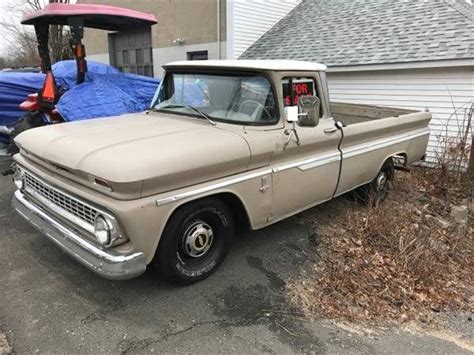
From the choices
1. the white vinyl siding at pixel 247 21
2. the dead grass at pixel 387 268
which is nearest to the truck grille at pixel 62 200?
the dead grass at pixel 387 268

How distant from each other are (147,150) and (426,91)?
318 inches

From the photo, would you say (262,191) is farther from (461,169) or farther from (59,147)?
(461,169)

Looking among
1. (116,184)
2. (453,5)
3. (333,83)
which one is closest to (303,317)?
(116,184)

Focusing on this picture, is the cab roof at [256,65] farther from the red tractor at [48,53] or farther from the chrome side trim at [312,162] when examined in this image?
the red tractor at [48,53]

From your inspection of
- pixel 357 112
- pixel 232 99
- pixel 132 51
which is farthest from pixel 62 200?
pixel 132 51

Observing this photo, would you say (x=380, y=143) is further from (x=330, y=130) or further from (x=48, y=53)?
(x=48, y=53)

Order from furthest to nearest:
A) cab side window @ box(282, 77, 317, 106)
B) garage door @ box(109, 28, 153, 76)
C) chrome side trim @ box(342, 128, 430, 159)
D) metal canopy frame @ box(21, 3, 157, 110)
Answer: garage door @ box(109, 28, 153, 76), metal canopy frame @ box(21, 3, 157, 110), chrome side trim @ box(342, 128, 430, 159), cab side window @ box(282, 77, 317, 106)

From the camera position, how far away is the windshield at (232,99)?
3.84m

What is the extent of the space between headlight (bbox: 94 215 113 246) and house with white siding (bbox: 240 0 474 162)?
23.5ft

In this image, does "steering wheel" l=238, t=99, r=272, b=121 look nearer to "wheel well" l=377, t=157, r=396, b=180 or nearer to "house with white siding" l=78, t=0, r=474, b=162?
"wheel well" l=377, t=157, r=396, b=180

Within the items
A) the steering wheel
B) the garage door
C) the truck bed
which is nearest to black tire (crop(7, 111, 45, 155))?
the steering wheel

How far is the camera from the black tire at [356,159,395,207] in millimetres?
5539

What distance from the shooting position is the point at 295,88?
4.12 meters

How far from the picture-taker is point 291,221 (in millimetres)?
5043
